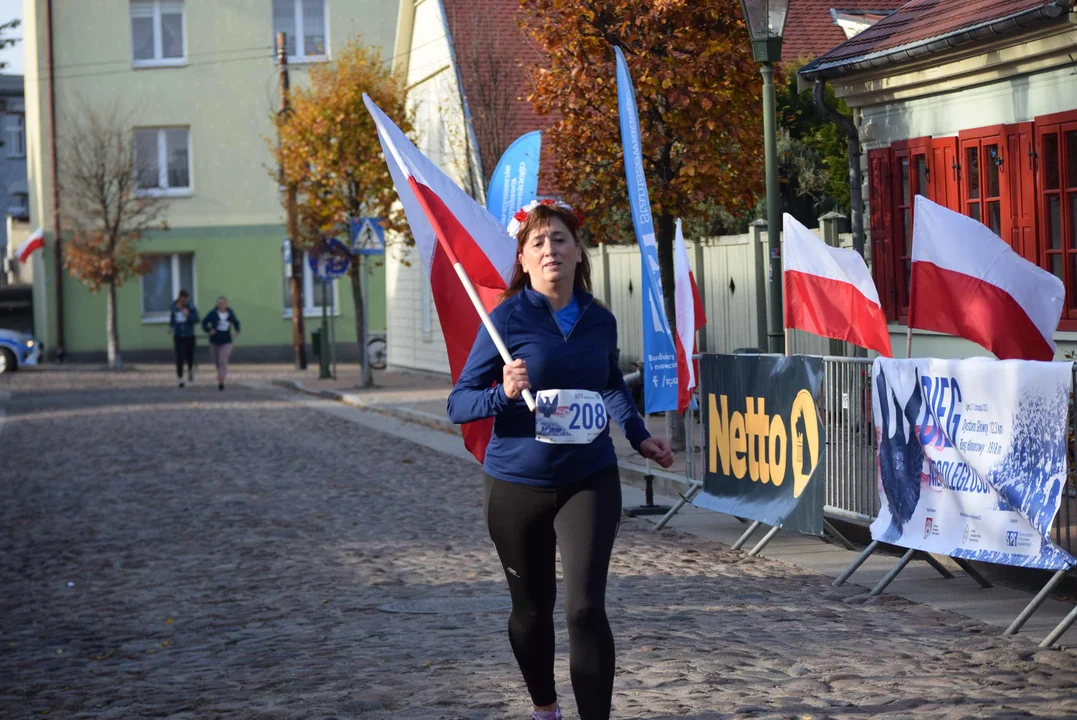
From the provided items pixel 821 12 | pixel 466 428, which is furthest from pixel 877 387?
pixel 821 12

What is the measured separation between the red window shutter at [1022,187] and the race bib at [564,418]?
364 inches

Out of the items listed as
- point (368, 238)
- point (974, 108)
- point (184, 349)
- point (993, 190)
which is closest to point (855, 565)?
point (993, 190)

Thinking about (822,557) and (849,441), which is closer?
(849,441)

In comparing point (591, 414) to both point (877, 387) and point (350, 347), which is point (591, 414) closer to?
point (877, 387)

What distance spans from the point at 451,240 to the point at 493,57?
61.8 feet

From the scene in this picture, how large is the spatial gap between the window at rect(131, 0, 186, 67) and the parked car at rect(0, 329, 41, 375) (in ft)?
31.7

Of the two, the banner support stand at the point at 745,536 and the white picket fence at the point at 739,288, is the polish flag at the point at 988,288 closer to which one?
the banner support stand at the point at 745,536

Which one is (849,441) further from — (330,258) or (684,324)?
(330,258)

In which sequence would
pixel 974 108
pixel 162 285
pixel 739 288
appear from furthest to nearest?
pixel 162 285 < pixel 739 288 < pixel 974 108

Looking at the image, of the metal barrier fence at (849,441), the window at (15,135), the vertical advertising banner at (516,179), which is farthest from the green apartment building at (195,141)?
the metal barrier fence at (849,441)

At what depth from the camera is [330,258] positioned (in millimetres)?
28766

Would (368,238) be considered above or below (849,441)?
above

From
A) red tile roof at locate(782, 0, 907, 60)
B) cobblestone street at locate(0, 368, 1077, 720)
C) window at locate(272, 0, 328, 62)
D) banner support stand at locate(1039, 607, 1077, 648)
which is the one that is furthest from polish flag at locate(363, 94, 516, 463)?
window at locate(272, 0, 328, 62)

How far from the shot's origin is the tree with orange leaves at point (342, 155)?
27859mm
